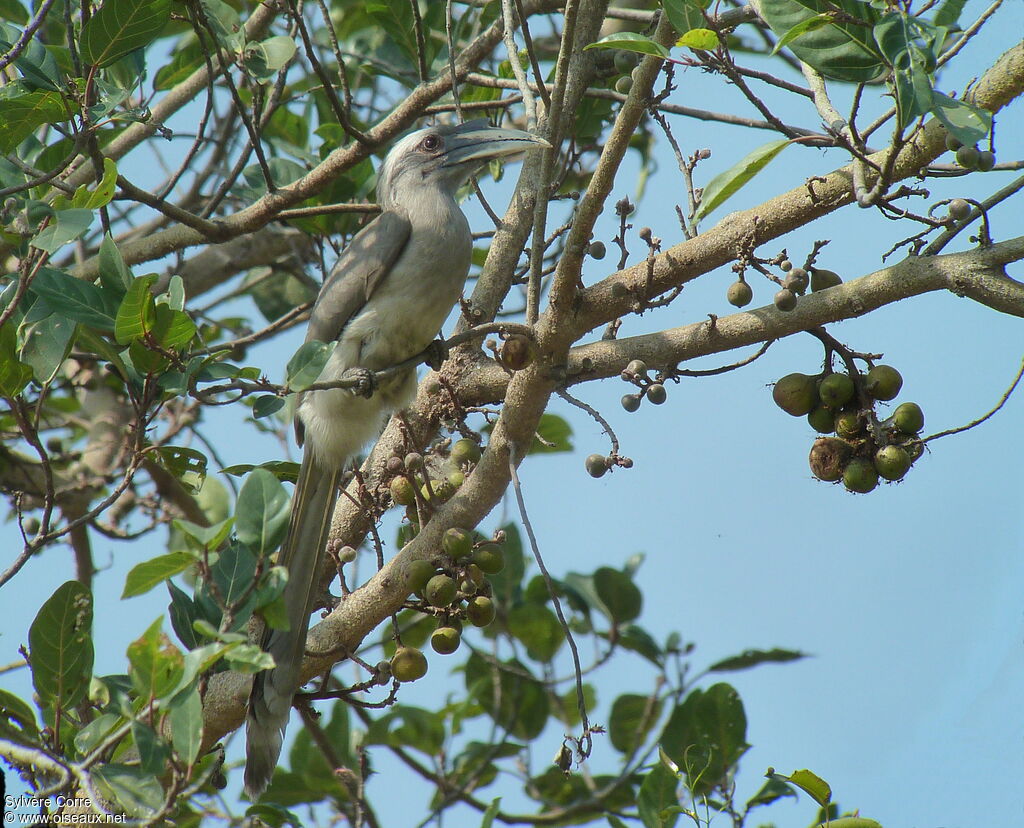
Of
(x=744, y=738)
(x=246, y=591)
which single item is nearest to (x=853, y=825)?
(x=744, y=738)

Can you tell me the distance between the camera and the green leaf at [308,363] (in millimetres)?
2564

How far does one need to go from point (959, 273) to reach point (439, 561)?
1550 mm

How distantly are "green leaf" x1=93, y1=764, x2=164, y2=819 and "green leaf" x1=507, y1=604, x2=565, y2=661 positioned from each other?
2.62 metres

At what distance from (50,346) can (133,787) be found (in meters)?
1.16

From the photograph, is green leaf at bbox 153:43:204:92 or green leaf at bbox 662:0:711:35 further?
green leaf at bbox 153:43:204:92

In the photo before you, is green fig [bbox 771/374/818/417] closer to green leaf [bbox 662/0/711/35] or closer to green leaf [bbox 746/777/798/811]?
green leaf [bbox 662/0/711/35]

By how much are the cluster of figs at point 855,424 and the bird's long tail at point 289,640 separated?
153 centimetres

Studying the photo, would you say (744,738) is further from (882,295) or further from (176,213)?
(176,213)

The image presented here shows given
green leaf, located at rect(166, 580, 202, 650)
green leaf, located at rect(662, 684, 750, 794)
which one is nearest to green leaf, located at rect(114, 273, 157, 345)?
green leaf, located at rect(166, 580, 202, 650)

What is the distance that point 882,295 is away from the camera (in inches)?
104

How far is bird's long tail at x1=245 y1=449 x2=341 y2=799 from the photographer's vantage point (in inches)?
122

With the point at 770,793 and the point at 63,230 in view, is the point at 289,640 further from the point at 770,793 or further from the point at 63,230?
the point at 770,793

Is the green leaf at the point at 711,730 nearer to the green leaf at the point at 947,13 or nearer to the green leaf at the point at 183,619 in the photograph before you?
the green leaf at the point at 183,619

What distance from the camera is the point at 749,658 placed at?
4.59m
